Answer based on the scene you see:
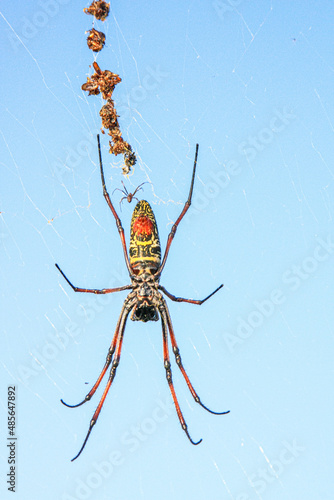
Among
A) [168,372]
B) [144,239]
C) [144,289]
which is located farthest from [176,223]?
[168,372]

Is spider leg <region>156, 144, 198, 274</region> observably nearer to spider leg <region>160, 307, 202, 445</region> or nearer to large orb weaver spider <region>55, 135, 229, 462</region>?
large orb weaver spider <region>55, 135, 229, 462</region>

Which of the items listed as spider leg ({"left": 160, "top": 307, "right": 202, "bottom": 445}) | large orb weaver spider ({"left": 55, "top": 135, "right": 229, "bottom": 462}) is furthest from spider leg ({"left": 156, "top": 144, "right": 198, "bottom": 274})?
spider leg ({"left": 160, "top": 307, "right": 202, "bottom": 445})

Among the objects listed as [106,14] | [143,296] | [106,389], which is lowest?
[106,389]

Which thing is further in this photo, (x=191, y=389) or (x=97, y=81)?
(x=191, y=389)

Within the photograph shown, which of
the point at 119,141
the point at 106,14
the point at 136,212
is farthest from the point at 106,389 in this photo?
the point at 106,14

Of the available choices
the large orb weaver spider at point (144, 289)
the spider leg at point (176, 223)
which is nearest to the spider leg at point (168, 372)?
the large orb weaver spider at point (144, 289)

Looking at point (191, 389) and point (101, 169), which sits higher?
point (101, 169)

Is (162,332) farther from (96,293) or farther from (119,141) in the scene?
(119,141)

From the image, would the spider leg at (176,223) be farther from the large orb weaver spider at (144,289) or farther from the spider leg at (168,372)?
the spider leg at (168,372)
